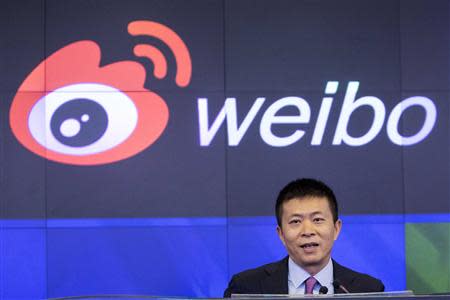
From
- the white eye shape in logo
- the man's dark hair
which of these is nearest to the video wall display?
the white eye shape in logo

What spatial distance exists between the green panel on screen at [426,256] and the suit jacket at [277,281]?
11.3 feet

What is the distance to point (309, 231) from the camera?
2.03 m

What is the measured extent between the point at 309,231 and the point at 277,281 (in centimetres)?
16

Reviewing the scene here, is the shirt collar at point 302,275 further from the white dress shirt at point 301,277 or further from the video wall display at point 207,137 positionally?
the video wall display at point 207,137

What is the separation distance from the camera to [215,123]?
528cm

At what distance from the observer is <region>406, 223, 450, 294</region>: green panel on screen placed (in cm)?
537

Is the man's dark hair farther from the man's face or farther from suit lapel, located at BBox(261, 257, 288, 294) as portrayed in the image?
suit lapel, located at BBox(261, 257, 288, 294)

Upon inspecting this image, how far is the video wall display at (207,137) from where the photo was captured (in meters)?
5.20

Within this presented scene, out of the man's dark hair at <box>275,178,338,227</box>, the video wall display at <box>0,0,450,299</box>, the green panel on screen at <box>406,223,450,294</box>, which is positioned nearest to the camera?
the man's dark hair at <box>275,178,338,227</box>

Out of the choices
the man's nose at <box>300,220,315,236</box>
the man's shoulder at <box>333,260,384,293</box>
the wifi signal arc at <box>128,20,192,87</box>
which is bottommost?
the man's shoulder at <box>333,260,384,293</box>

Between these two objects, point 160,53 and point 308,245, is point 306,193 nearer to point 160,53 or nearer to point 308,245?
point 308,245

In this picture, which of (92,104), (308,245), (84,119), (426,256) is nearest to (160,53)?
(92,104)

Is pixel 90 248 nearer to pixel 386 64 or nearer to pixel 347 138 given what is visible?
pixel 347 138

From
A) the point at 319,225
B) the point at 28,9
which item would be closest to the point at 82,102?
the point at 28,9
